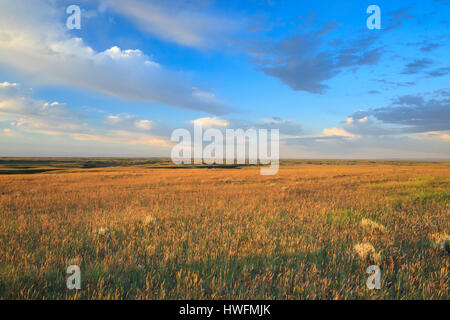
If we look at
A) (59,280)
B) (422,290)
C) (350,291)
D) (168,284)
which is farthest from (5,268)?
(422,290)

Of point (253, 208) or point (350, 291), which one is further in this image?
point (253, 208)

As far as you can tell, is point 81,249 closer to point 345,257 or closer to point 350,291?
point 350,291

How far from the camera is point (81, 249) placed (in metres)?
4.89

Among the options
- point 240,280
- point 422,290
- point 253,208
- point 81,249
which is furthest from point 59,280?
point 253,208

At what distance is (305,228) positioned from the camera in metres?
6.61

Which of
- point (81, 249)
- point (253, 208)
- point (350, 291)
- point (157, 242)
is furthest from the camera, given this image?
point (253, 208)

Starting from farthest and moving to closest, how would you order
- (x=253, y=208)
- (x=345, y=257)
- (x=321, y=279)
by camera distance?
(x=253, y=208), (x=345, y=257), (x=321, y=279)

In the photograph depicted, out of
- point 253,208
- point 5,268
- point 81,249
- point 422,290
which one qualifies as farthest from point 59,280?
point 253,208

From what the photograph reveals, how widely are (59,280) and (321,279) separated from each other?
172 inches

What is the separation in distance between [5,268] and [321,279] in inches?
220
